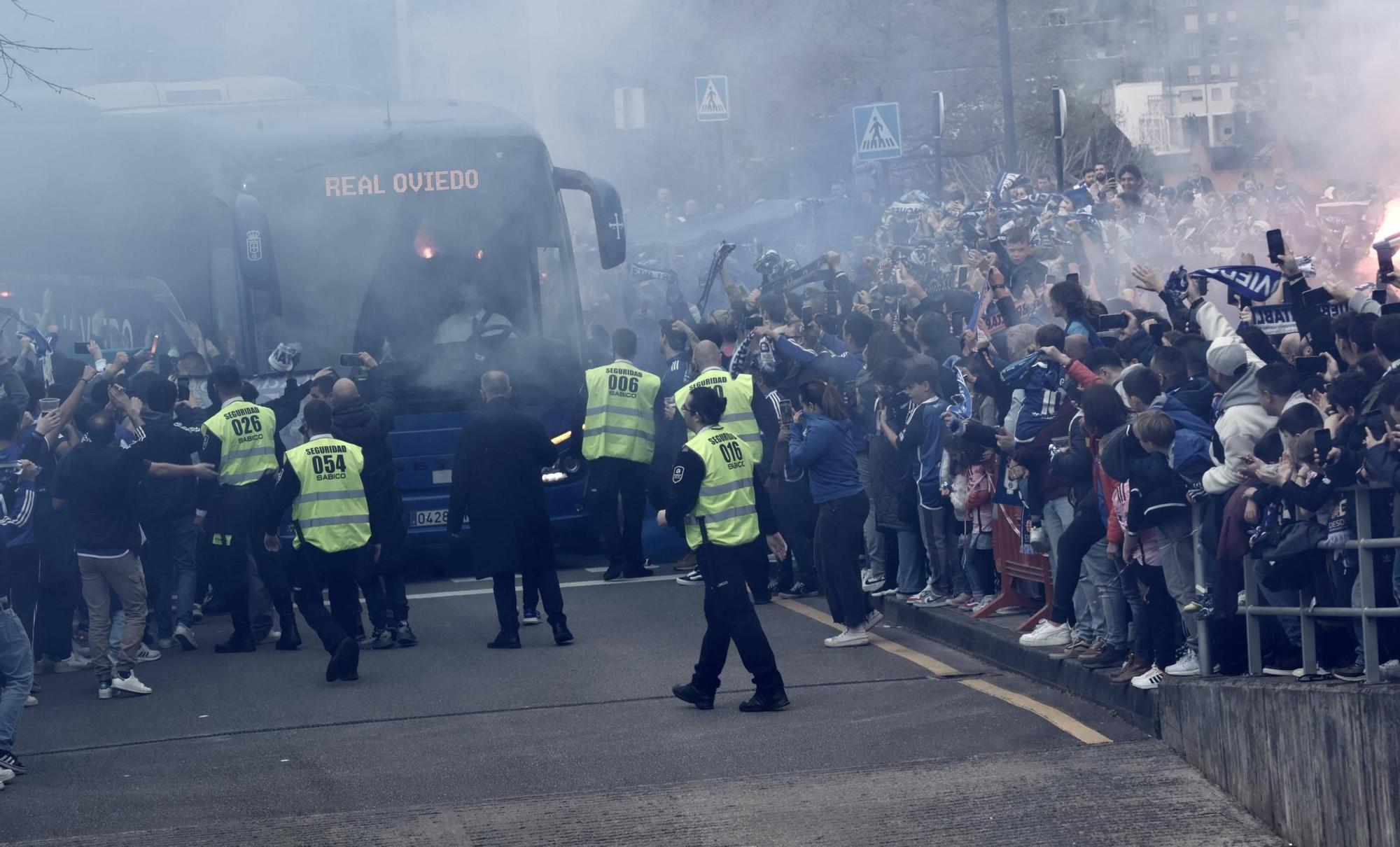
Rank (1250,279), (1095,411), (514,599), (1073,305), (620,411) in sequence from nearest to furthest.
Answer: (1250,279), (1095,411), (1073,305), (514,599), (620,411)

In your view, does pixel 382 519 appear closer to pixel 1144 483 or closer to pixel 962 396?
pixel 962 396

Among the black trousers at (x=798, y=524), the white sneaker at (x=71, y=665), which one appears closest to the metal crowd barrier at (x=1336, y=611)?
the black trousers at (x=798, y=524)

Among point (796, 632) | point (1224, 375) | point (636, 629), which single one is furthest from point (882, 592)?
point (1224, 375)

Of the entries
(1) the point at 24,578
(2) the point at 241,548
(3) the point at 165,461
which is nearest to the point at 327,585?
(2) the point at 241,548

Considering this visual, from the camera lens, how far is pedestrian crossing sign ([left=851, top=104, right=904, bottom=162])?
15.7 metres

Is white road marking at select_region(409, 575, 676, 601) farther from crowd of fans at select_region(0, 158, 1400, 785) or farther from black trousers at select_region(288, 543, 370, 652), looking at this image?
black trousers at select_region(288, 543, 370, 652)

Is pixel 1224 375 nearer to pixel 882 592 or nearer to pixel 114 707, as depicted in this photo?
pixel 882 592

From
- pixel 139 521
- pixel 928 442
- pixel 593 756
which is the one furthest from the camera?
pixel 139 521

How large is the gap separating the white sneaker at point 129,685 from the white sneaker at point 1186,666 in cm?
505

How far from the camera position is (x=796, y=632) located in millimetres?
9375

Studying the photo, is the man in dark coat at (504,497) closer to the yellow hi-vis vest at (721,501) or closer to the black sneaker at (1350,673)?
the yellow hi-vis vest at (721,501)

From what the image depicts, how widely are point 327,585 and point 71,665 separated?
159 cm

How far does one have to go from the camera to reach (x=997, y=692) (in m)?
7.50

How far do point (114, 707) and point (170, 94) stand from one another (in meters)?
7.22
